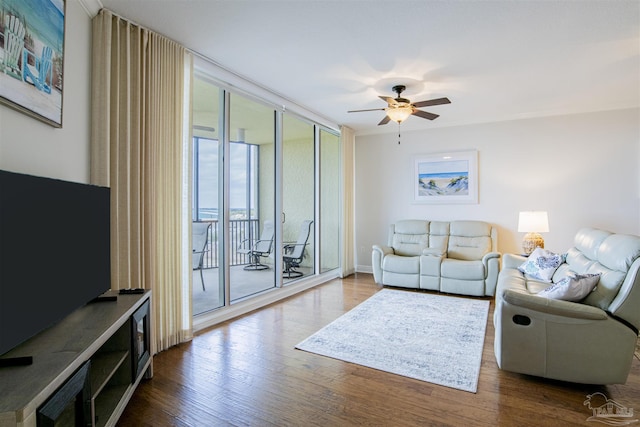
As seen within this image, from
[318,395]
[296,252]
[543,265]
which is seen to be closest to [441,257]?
[543,265]

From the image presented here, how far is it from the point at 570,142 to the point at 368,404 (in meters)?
4.94

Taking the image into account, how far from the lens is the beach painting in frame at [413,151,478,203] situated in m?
5.52

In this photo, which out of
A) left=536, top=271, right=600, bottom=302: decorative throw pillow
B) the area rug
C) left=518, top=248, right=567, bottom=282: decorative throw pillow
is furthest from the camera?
left=518, top=248, right=567, bottom=282: decorative throw pillow

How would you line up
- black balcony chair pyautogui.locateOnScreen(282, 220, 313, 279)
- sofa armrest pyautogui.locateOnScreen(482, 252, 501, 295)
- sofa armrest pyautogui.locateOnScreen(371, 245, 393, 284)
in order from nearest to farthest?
sofa armrest pyautogui.locateOnScreen(482, 252, 501, 295) → sofa armrest pyautogui.locateOnScreen(371, 245, 393, 284) → black balcony chair pyautogui.locateOnScreen(282, 220, 313, 279)

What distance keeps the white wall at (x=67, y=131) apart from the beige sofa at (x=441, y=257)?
4156 millimetres

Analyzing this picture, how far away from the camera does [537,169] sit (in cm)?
510

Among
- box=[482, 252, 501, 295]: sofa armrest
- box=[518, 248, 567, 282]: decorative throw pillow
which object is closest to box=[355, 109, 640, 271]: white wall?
box=[482, 252, 501, 295]: sofa armrest

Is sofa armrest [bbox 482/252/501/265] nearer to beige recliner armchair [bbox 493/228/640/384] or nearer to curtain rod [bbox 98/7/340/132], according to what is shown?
beige recliner armchair [bbox 493/228/640/384]

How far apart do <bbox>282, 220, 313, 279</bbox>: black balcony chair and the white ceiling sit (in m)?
2.14

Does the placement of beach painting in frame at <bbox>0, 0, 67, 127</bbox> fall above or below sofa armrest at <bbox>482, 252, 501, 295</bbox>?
above

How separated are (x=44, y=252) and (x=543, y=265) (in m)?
4.29

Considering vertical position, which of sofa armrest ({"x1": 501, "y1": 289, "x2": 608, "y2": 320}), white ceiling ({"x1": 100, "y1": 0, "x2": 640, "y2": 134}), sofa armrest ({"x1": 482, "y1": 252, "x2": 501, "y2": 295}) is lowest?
sofa armrest ({"x1": 482, "y1": 252, "x2": 501, "y2": 295})

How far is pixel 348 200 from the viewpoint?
6.17 m

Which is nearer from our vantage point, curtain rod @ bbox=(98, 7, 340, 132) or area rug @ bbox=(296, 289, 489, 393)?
area rug @ bbox=(296, 289, 489, 393)
